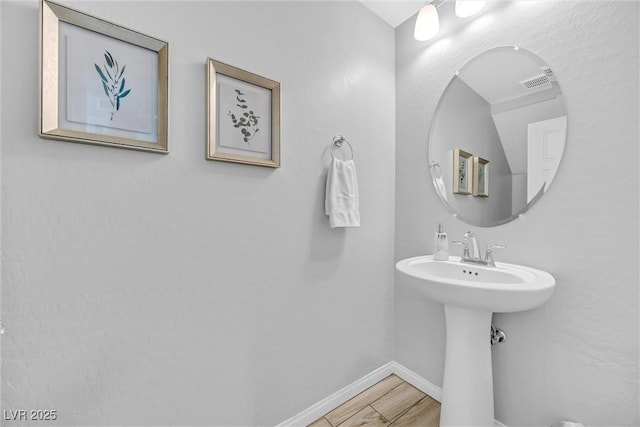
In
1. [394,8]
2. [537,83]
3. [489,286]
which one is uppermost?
[394,8]

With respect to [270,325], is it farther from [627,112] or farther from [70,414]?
[627,112]

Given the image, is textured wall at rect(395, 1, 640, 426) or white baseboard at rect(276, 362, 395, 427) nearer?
textured wall at rect(395, 1, 640, 426)

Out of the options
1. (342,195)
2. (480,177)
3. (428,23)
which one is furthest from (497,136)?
(342,195)

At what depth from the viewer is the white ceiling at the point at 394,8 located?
153 centimetres

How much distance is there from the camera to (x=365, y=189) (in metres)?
1.58

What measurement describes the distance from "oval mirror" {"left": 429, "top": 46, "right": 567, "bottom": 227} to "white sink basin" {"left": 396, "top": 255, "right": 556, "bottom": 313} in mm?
255

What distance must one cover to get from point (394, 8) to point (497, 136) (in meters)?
1.00

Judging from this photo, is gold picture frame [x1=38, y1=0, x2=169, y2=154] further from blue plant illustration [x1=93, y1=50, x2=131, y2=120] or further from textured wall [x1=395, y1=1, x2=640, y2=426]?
textured wall [x1=395, y1=1, x2=640, y2=426]

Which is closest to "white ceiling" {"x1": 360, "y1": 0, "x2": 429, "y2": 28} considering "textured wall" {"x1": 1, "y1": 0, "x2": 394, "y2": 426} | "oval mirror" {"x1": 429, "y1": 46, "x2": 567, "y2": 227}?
"textured wall" {"x1": 1, "y1": 0, "x2": 394, "y2": 426}

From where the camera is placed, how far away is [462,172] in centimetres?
140

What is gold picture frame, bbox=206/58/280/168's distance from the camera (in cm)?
101

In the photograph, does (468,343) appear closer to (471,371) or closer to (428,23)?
(471,371)

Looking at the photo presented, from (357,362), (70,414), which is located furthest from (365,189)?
(70,414)

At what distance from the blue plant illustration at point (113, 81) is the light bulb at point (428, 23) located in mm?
1402
